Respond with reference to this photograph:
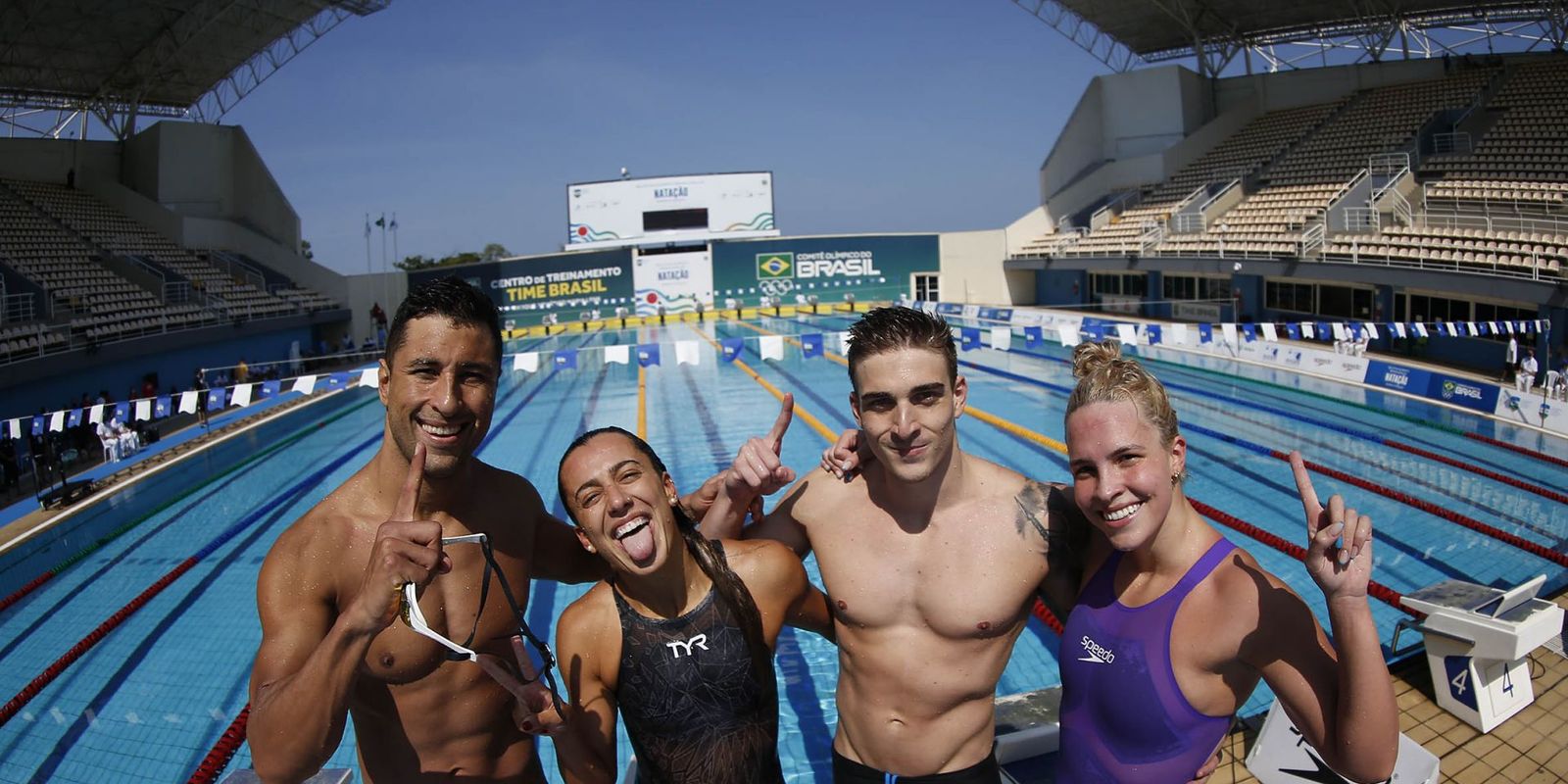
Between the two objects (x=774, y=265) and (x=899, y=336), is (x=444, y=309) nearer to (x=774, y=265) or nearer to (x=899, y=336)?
(x=899, y=336)

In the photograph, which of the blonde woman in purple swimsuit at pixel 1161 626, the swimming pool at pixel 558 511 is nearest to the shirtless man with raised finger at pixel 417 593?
the blonde woman in purple swimsuit at pixel 1161 626

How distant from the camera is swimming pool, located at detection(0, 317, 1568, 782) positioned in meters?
4.89

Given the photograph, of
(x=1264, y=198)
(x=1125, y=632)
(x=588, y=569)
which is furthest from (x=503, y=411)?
(x=1264, y=198)

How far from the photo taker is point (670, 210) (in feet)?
105

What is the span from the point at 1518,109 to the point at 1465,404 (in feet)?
40.2

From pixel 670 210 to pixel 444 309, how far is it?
3111 cm

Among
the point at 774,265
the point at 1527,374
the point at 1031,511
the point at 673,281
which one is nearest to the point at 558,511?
the point at 1031,511

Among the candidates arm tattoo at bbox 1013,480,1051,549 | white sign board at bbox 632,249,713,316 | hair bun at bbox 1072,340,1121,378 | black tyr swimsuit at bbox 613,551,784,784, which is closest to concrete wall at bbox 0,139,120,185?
white sign board at bbox 632,249,713,316

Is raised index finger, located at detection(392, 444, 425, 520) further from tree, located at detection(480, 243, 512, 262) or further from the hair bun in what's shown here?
tree, located at detection(480, 243, 512, 262)

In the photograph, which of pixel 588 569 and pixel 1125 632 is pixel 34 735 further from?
pixel 1125 632

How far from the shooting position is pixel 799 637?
18.6 ft

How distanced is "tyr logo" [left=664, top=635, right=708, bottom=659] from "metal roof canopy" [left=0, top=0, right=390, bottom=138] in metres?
23.7

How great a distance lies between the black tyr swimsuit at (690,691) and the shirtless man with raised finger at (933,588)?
33cm

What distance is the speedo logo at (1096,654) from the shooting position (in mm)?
1904
